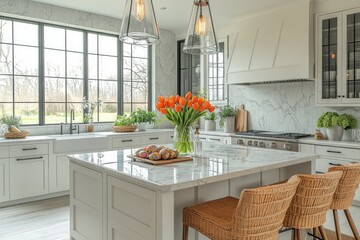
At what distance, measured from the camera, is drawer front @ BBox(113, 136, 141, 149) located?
5215 millimetres

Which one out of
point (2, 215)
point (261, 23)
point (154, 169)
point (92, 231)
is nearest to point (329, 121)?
point (261, 23)

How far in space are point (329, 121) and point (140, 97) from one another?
352cm

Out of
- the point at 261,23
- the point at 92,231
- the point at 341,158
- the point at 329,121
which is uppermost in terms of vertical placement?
the point at 261,23

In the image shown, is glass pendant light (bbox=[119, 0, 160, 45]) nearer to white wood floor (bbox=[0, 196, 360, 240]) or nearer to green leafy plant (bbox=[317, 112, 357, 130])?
white wood floor (bbox=[0, 196, 360, 240])

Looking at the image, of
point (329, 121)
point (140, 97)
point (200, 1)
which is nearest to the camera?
point (200, 1)

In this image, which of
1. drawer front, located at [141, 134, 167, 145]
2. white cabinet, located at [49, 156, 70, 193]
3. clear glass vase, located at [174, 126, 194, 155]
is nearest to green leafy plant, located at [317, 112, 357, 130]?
clear glass vase, located at [174, 126, 194, 155]

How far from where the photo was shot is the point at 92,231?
2.55m

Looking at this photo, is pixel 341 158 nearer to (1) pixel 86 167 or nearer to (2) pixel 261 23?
(2) pixel 261 23

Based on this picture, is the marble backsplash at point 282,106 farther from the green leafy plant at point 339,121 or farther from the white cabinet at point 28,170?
the white cabinet at point 28,170

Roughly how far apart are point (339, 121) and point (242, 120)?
5.85 feet

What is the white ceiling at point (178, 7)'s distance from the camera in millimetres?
4777

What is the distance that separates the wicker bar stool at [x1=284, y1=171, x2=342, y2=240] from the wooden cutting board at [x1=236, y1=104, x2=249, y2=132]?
11.9 ft

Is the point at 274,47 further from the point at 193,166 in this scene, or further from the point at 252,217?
the point at 252,217

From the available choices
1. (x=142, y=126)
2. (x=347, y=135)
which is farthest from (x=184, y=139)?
(x=142, y=126)
